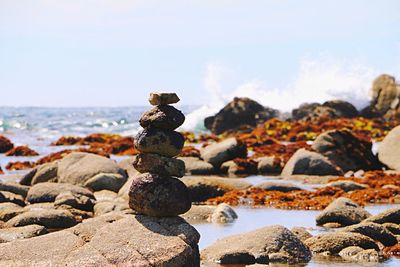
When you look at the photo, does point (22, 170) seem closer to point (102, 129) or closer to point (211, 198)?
point (211, 198)

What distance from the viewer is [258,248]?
48.4ft

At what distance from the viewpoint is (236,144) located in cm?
3491

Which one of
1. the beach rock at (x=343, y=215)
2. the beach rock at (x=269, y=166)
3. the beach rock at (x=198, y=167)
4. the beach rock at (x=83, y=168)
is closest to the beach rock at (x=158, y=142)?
the beach rock at (x=343, y=215)

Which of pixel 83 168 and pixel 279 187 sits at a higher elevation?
pixel 83 168

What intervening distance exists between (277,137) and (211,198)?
26.2 metres

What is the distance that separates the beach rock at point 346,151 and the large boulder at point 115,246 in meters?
19.9

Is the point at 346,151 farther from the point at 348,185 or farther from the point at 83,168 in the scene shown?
the point at 83,168

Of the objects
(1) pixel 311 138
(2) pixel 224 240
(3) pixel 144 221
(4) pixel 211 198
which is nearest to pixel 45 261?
(3) pixel 144 221

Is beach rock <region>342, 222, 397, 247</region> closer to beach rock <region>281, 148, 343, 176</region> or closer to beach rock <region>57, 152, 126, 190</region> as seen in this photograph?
beach rock <region>57, 152, 126, 190</region>

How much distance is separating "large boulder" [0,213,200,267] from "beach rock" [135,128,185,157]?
1194 millimetres

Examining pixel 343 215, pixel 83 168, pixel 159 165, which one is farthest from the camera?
pixel 83 168

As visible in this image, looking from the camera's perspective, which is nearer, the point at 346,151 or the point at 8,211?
the point at 8,211

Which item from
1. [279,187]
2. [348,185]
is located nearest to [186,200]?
[279,187]

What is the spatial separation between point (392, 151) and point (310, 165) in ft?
14.0
